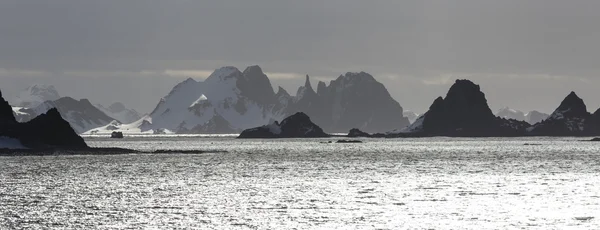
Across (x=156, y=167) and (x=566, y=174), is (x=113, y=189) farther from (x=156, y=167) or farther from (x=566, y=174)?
(x=566, y=174)

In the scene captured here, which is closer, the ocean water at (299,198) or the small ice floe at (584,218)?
the ocean water at (299,198)

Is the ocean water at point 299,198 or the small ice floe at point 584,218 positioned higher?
the ocean water at point 299,198

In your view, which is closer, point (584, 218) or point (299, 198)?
point (584, 218)

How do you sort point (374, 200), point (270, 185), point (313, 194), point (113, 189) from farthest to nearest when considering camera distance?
point (270, 185), point (113, 189), point (313, 194), point (374, 200)

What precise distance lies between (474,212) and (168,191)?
42.1m

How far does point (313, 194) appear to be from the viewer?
98.2 metres

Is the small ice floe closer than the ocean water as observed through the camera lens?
No

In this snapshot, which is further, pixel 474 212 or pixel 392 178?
pixel 392 178

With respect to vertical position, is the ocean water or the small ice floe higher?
the ocean water

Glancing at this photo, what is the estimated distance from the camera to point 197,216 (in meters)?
75.2

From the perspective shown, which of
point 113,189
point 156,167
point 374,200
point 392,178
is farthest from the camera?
point 156,167

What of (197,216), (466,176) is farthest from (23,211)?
(466,176)

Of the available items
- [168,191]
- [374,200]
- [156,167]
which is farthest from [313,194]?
A: [156,167]

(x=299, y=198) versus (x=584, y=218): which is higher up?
(x=299, y=198)
